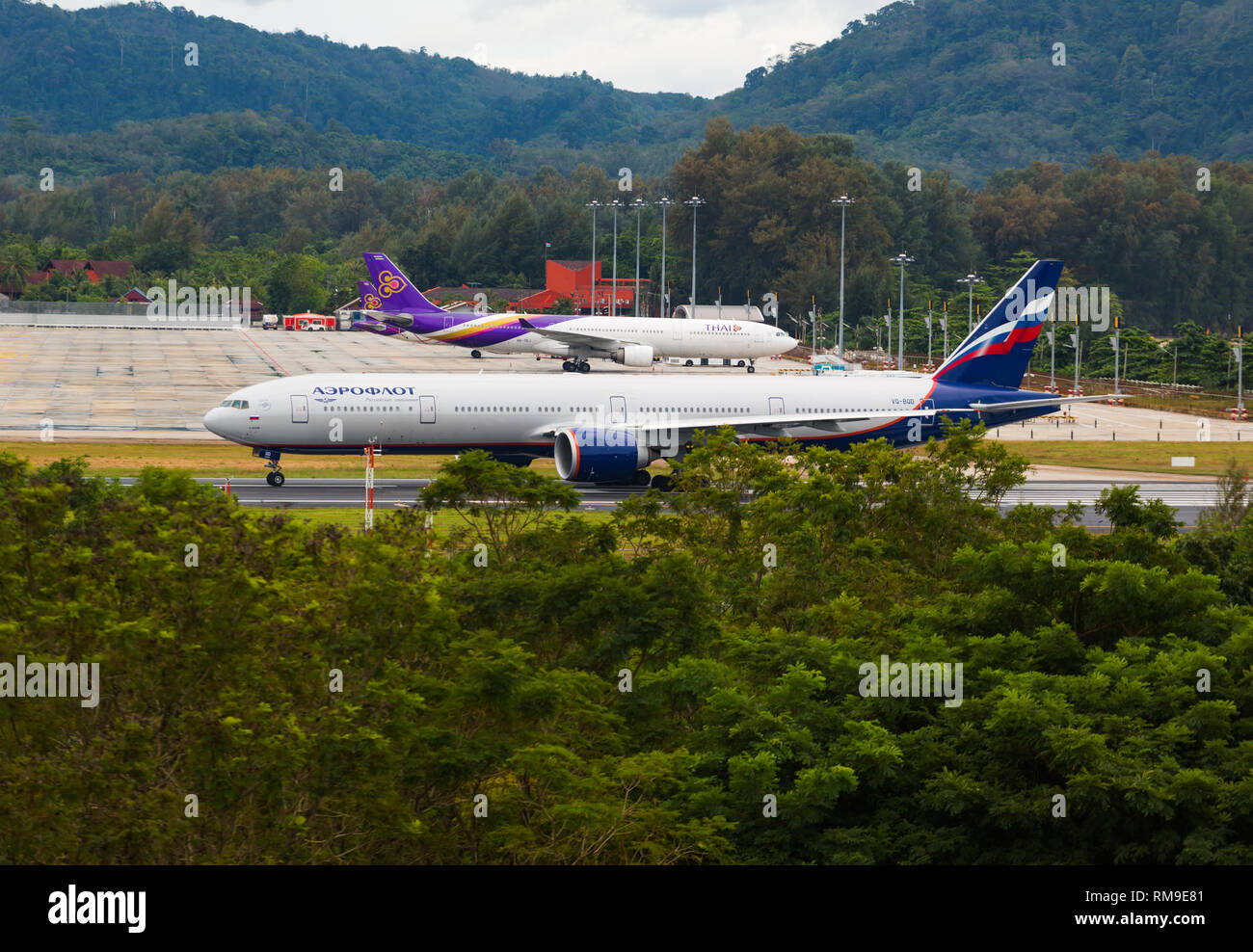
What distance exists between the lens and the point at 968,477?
32.2 meters

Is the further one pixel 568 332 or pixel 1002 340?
pixel 568 332

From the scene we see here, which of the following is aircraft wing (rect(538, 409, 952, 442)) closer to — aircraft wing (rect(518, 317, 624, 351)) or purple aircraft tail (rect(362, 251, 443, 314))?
aircraft wing (rect(518, 317, 624, 351))

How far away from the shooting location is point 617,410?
57.1m

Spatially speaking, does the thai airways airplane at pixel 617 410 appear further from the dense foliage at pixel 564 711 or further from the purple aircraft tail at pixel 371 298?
the purple aircraft tail at pixel 371 298

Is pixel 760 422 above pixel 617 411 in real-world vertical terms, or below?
below

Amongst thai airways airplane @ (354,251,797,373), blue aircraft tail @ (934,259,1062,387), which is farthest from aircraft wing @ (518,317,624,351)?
blue aircraft tail @ (934,259,1062,387)

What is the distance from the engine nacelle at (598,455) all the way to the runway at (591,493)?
116cm

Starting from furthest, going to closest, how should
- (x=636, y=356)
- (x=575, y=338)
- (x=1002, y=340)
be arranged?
(x=575, y=338)
(x=636, y=356)
(x=1002, y=340)

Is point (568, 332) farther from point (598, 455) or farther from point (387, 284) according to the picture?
point (598, 455)

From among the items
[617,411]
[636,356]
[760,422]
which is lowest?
[760,422]

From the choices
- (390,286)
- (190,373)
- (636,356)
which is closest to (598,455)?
(190,373)

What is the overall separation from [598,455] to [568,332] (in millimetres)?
67556

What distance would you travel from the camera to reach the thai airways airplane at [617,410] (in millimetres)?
54688

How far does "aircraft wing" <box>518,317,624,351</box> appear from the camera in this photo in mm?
119438
